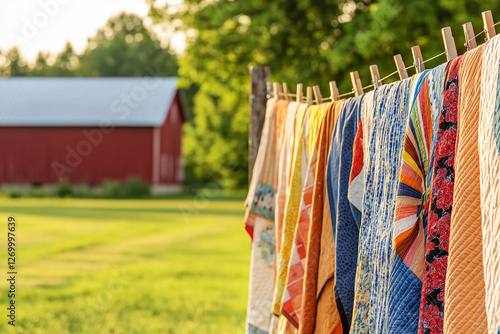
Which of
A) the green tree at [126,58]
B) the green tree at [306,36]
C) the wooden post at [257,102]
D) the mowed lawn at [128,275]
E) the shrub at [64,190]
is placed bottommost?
the shrub at [64,190]

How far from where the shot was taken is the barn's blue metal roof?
2720 cm

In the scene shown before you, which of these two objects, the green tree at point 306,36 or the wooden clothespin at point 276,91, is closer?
the wooden clothespin at point 276,91

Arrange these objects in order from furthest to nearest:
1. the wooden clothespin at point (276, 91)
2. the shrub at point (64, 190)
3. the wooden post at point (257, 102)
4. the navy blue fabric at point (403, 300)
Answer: the shrub at point (64, 190) → the wooden post at point (257, 102) → the wooden clothespin at point (276, 91) → the navy blue fabric at point (403, 300)

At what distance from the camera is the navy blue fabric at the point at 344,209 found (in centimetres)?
212

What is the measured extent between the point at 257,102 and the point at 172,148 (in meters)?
27.1

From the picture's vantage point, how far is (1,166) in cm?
2731

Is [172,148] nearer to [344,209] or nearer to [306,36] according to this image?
[306,36]

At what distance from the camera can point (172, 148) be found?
1209 inches

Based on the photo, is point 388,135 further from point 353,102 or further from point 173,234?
point 173,234

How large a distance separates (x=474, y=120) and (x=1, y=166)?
2830 centimetres

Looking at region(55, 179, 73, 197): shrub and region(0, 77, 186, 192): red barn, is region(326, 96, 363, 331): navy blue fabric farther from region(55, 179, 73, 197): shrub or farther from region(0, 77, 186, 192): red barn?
region(0, 77, 186, 192): red barn

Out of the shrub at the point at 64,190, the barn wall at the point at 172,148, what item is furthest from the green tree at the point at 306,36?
the barn wall at the point at 172,148

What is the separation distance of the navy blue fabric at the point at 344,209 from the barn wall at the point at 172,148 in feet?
86.0

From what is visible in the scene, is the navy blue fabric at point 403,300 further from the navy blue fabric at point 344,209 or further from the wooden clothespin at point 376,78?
the wooden clothespin at point 376,78
